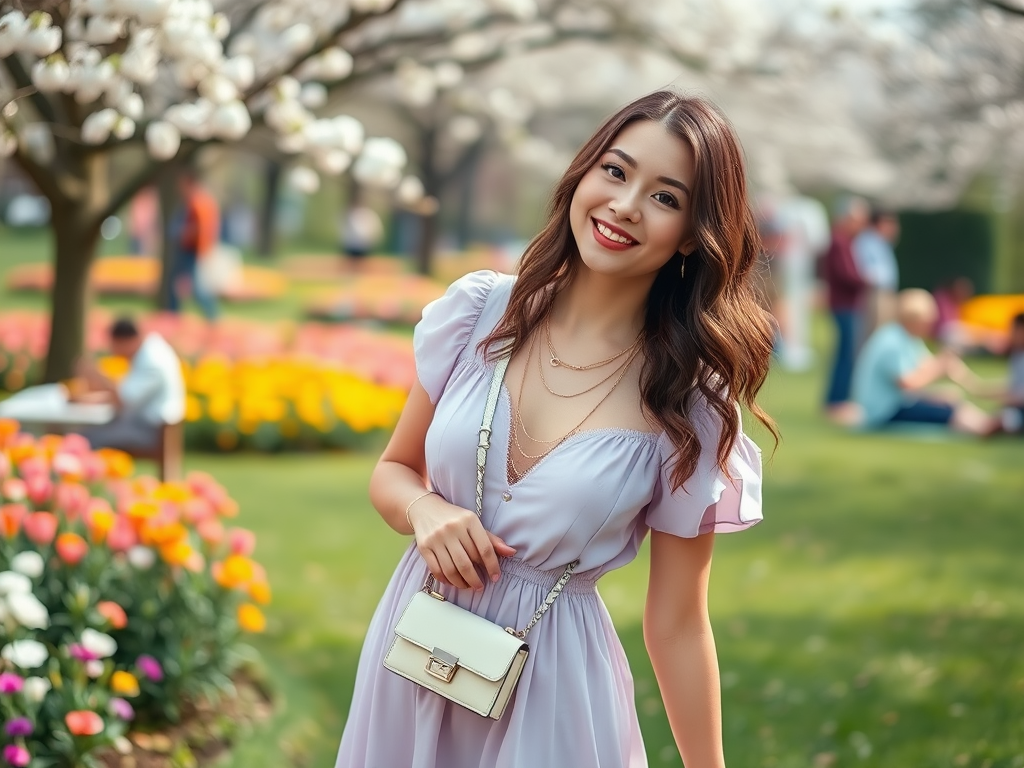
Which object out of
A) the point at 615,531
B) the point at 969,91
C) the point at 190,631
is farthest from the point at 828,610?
→ the point at 969,91

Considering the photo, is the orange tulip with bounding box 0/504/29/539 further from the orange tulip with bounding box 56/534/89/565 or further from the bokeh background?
the bokeh background

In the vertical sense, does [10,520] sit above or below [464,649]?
below

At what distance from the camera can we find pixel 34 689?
10.7 feet

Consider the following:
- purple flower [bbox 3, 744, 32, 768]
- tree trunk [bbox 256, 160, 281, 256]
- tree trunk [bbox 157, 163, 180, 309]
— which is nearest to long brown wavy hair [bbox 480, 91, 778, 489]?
purple flower [bbox 3, 744, 32, 768]

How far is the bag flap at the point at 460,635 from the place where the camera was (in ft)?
6.89

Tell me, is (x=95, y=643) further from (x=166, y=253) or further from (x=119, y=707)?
(x=166, y=253)

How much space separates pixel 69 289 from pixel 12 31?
17.4ft

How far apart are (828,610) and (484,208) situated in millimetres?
47468

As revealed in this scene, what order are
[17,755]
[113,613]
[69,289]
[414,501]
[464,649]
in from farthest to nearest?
[69,289] < [113,613] < [17,755] < [414,501] < [464,649]

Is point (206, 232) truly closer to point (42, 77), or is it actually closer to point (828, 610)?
point (828, 610)

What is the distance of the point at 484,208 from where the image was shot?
52.3m

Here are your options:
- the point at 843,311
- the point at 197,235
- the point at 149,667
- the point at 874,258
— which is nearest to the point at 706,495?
the point at 149,667

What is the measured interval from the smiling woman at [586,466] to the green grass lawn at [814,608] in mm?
1030

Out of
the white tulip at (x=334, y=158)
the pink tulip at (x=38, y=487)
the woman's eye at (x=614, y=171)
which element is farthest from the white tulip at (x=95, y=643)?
the woman's eye at (x=614, y=171)
